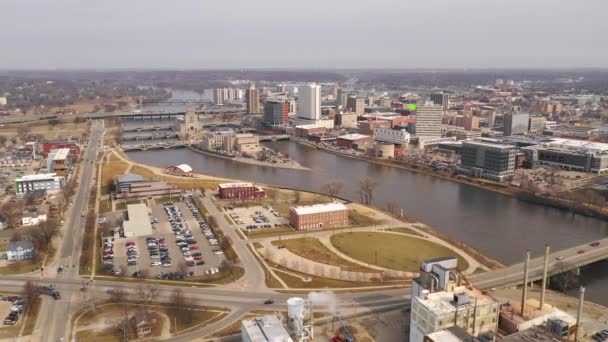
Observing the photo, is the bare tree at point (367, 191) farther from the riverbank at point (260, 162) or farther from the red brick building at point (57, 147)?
the red brick building at point (57, 147)

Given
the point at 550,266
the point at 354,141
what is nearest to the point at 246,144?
the point at 354,141

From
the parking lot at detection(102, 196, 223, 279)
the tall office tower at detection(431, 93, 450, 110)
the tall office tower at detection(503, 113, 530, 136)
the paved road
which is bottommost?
the paved road

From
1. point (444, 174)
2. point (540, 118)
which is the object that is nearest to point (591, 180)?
point (444, 174)

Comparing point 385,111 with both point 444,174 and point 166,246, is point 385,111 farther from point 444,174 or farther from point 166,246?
point 166,246

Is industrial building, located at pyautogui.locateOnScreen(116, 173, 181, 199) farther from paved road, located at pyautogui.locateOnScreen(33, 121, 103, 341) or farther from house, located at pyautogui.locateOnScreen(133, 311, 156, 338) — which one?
house, located at pyautogui.locateOnScreen(133, 311, 156, 338)

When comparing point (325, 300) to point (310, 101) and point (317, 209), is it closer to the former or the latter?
point (317, 209)

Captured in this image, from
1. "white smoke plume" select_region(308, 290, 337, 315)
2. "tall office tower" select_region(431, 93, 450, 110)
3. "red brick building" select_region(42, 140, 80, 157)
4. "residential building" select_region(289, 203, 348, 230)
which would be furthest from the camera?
"tall office tower" select_region(431, 93, 450, 110)

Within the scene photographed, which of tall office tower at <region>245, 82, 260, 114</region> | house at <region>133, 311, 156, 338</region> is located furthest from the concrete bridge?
tall office tower at <region>245, 82, 260, 114</region>
